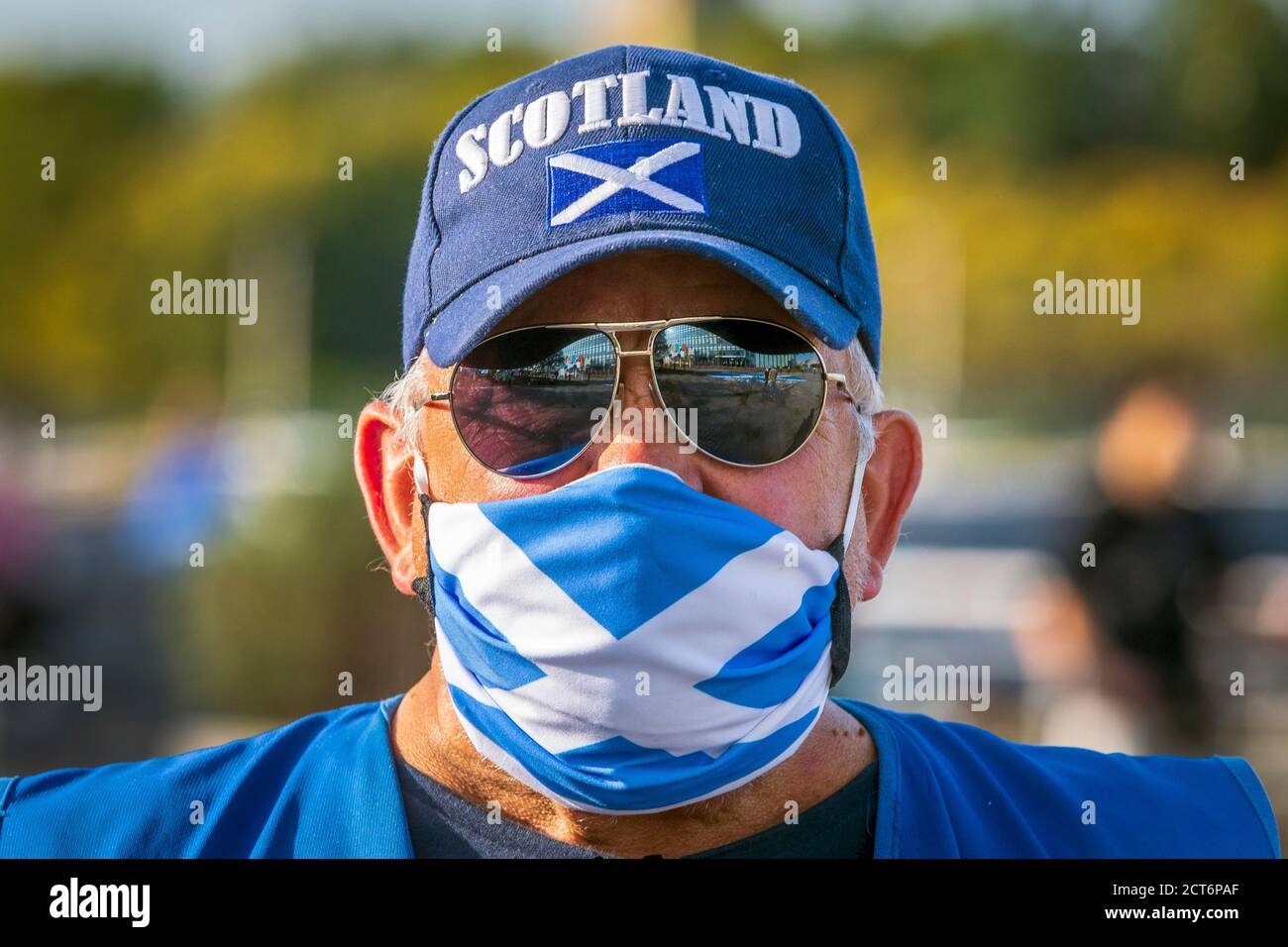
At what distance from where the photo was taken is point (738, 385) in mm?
2100

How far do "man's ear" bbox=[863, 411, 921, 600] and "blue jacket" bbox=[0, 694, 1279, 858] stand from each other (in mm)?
275

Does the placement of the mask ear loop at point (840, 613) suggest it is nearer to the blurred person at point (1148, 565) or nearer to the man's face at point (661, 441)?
the man's face at point (661, 441)

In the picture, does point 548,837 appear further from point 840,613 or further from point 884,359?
point 884,359

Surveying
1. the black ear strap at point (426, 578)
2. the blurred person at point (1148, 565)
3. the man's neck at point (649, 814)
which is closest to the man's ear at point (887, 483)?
the man's neck at point (649, 814)

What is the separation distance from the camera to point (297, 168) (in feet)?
76.1

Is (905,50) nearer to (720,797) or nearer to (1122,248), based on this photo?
(1122,248)

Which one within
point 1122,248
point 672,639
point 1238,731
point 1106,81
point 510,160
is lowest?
point 1238,731

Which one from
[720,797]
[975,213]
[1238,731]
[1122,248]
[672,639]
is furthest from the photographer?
[975,213]

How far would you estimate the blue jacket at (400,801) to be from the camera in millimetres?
2096

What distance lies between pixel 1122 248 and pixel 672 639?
89.0 ft

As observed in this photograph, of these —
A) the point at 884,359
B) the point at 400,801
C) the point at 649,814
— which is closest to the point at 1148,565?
the point at 649,814

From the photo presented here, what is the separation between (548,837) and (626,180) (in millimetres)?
1049

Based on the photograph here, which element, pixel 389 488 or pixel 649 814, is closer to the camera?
pixel 649 814
